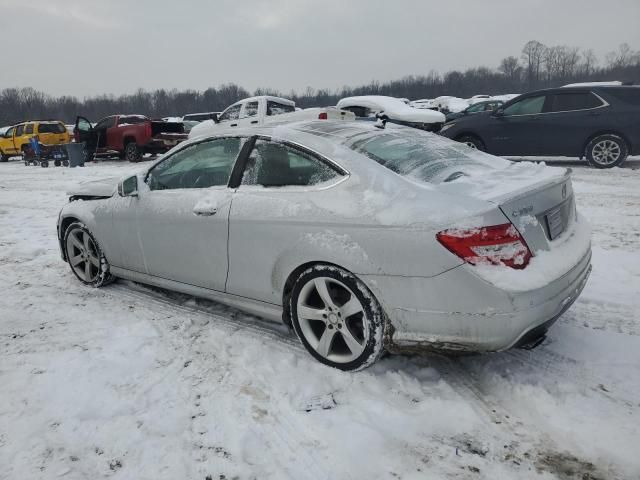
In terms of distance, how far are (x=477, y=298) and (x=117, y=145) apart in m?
16.8

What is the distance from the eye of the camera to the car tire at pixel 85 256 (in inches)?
163

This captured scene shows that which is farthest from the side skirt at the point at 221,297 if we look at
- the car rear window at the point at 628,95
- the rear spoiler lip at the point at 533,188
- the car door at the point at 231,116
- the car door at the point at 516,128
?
the car door at the point at 231,116

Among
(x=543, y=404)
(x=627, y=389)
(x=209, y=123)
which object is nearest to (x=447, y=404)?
(x=543, y=404)

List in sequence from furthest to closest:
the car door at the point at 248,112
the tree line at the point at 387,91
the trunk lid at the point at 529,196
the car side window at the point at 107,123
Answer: the tree line at the point at 387,91
the car side window at the point at 107,123
the car door at the point at 248,112
the trunk lid at the point at 529,196

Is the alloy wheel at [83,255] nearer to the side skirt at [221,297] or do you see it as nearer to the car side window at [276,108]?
the side skirt at [221,297]

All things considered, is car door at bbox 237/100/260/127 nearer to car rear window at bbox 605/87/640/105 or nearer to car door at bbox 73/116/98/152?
Result: car door at bbox 73/116/98/152

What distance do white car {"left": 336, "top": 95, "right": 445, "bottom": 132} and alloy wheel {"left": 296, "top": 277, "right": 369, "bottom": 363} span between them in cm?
1039

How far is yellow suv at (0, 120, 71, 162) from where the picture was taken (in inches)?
786

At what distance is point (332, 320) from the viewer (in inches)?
106

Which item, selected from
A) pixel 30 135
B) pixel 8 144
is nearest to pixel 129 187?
pixel 30 135

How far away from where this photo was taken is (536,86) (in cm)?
6391

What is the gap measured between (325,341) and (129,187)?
2.16 m

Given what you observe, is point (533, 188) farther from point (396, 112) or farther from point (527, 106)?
point (396, 112)

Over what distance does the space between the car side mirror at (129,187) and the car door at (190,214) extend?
8 cm
